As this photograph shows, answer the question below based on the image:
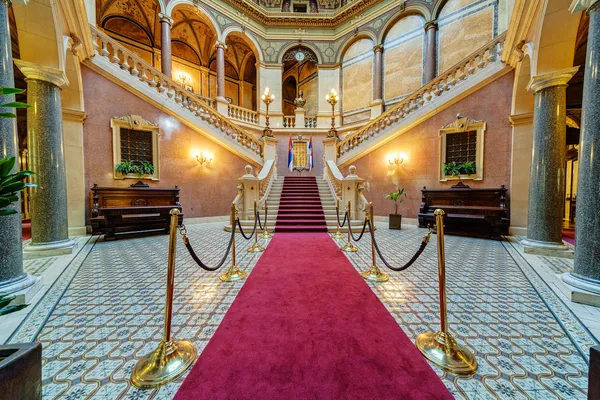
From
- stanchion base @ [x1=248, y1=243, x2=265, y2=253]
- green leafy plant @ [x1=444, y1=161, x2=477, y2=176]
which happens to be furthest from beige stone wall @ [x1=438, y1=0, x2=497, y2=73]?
stanchion base @ [x1=248, y1=243, x2=265, y2=253]

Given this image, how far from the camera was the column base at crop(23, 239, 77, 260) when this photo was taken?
4.31 m

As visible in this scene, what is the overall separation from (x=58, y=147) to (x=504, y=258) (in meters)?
8.63

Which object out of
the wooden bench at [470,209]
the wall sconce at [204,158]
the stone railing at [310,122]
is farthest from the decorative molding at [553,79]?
the stone railing at [310,122]

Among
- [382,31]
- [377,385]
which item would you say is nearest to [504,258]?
[377,385]

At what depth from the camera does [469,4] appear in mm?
9594

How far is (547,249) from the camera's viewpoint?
440 cm

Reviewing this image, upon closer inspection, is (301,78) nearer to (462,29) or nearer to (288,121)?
(288,121)

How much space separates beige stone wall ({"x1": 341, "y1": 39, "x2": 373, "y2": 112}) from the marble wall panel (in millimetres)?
3303

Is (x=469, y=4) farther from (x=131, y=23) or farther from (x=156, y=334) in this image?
(x=131, y=23)

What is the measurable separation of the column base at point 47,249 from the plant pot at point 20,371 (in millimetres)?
4451

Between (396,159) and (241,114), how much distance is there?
8553 mm

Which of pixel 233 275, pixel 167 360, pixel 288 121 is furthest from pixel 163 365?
pixel 288 121

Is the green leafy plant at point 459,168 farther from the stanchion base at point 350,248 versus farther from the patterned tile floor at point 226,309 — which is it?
the stanchion base at point 350,248

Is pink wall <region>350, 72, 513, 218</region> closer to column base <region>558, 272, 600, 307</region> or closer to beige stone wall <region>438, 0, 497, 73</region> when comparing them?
beige stone wall <region>438, 0, 497, 73</region>
